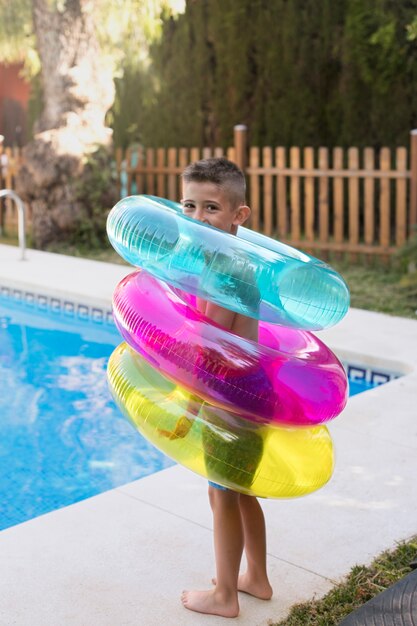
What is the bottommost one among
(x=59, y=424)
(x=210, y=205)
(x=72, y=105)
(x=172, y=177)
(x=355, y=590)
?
(x=59, y=424)

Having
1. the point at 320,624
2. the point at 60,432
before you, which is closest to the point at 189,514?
the point at 320,624

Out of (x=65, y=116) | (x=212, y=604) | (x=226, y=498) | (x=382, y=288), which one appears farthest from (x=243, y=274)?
(x=65, y=116)

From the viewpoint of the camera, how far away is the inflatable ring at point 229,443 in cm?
271

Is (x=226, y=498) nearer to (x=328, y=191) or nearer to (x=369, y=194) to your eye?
(x=369, y=194)

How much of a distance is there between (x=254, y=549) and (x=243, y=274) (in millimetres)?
1008

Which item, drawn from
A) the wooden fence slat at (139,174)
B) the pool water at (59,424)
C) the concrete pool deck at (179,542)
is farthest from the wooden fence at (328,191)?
the concrete pool deck at (179,542)

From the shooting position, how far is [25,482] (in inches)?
196

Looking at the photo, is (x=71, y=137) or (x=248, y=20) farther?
(x=248, y=20)

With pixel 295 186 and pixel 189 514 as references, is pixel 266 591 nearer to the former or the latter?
pixel 189 514

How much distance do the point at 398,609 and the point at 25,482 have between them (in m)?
2.94

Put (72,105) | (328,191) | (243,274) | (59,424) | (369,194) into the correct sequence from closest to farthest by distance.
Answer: (243,274) < (59,424) < (369,194) < (328,191) < (72,105)

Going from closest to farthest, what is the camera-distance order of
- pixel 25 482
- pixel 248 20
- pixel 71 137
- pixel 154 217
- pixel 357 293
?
pixel 154 217
pixel 25 482
pixel 357 293
pixel 71 137
pixel 248 20

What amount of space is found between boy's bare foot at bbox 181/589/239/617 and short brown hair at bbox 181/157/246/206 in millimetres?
1308

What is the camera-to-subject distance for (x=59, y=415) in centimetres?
607
